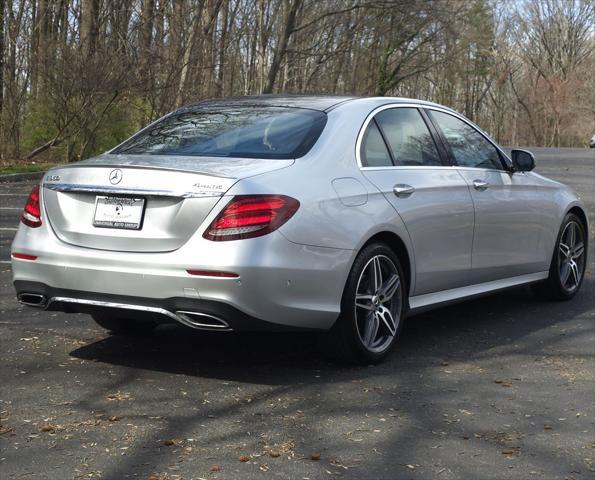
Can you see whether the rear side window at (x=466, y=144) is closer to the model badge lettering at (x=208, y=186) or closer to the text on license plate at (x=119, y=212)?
the model badge lettering at (x=208, y=186)

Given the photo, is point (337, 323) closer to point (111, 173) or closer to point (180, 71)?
point (111, 173)

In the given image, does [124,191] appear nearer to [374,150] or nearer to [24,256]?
[24,256]

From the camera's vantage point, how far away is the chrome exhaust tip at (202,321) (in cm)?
544

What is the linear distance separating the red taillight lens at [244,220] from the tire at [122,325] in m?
1.59

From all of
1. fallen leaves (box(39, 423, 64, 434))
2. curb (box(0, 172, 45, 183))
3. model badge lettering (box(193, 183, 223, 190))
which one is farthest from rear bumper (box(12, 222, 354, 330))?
curb (box(0, 172, 45, 183))

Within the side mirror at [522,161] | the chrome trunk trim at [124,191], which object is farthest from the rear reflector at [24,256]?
the side mirror at [522,161]

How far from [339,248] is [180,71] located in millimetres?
21697

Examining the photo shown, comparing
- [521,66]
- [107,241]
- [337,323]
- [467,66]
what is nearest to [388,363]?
[337,323]

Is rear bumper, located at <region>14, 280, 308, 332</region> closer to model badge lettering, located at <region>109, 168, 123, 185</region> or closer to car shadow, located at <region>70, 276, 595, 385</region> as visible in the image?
car shadow, located at <region>70, 276, 595, 385</region>

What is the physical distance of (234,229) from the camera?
536 centimetres

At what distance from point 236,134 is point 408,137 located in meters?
1.23

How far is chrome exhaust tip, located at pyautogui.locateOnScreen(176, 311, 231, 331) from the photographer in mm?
5441

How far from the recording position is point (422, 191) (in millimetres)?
6590

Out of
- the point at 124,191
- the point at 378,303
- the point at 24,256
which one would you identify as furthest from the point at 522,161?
the point at 24,256
